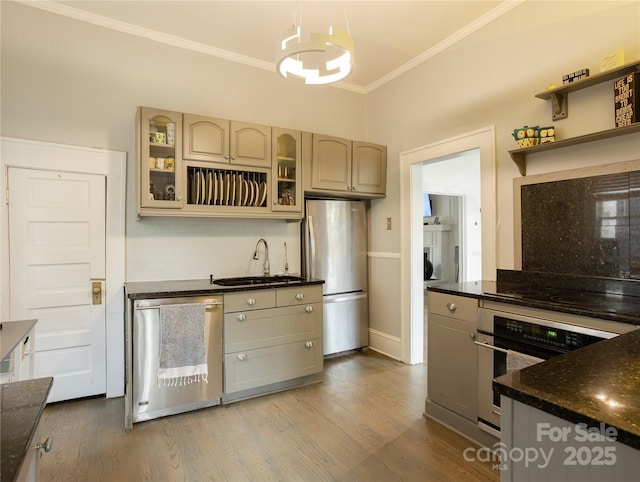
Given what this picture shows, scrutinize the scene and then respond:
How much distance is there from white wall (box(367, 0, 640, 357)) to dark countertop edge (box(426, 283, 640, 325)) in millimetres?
645

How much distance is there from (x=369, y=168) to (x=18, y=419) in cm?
347

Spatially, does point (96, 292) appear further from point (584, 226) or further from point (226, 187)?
point (584, 226)

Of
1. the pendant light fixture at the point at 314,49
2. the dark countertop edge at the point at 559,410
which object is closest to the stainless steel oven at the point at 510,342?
the dark countertop edge at the point at 559,410

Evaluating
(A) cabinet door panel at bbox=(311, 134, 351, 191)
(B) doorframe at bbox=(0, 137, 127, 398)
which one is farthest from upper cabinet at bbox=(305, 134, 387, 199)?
(B) doorframe at bbox=(0, 137, 127, 398)

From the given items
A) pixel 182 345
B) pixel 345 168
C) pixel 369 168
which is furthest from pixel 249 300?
pixel 369 168

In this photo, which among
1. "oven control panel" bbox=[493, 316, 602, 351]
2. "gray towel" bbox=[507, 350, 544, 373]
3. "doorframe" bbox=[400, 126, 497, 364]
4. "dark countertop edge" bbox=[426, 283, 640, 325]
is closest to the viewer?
"dark countertop edge" bbox=[426, 283, 640, 325]

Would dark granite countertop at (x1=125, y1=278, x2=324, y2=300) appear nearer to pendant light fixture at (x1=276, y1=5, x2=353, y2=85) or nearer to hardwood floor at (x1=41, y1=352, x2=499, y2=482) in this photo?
hardwood floor at (x1=41, y1=352, x2=499, y2=482)

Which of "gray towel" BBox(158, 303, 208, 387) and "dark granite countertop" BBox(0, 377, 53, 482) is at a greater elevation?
"dark granite countertop" BBox(0, 377, 53, 482)

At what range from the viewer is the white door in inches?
105

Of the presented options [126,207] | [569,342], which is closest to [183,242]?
[126,207]

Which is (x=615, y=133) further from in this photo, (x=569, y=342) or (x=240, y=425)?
(x=240, y=425)

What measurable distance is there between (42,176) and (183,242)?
1144 millimetres

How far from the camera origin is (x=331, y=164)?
11.7 feet

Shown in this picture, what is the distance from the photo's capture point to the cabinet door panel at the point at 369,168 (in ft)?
12.3
